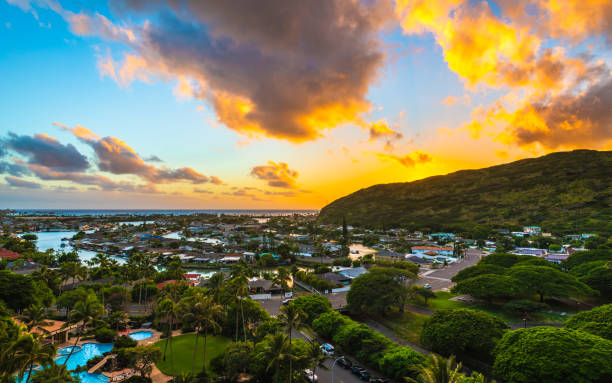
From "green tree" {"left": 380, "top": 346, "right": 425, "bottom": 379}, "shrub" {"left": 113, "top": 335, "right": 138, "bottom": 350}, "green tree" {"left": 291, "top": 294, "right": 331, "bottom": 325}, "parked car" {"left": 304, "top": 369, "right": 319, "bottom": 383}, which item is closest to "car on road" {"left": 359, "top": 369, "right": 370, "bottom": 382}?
"green tree" {"left": 380, "top": 346, "right": 425, "bottom": 379}

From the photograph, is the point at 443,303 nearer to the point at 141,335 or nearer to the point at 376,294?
the point at 376,294

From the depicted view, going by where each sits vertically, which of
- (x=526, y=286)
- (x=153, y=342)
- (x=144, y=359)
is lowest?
(x=153, y=342)

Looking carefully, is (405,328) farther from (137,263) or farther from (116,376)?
(137,263)

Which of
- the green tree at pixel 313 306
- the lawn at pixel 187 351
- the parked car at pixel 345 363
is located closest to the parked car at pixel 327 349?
the parked car at pixel 345 363

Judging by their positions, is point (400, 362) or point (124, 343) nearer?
point (400, 362)

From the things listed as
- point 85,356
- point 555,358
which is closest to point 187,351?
point 85,356

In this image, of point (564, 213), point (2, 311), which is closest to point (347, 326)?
point (2, 311)

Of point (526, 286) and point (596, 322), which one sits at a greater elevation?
point (596, 322)
